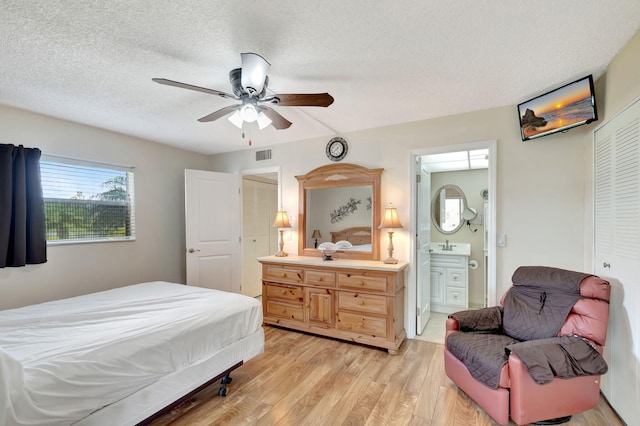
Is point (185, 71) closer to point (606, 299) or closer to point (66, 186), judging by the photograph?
point (66, 186)

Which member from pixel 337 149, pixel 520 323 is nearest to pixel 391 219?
pixel 337 149

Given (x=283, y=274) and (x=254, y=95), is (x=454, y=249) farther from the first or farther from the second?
(x=254, y=95)

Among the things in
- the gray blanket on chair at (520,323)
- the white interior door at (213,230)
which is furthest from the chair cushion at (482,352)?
the white interior door at (213,230)

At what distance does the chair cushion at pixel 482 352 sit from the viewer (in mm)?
1784

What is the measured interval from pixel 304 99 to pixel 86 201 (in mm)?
2969

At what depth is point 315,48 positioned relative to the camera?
172 centimetres

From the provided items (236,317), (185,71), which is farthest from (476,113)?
(236,317)

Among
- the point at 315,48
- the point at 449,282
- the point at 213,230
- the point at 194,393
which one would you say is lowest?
the point at 194,393

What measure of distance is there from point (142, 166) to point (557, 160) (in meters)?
4.61

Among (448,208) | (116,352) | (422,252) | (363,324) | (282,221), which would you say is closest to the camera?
(116,352)

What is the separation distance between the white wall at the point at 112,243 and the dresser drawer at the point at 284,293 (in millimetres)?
1558

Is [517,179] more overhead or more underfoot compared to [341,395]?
more overhead

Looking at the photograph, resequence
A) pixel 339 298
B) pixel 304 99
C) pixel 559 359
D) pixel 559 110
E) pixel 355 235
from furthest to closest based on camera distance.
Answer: pixel 355 235, pixel 339 298, pixel 559 110, pixel 304 99, pixel 559 359

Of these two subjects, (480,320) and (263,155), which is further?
(263,155)
